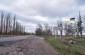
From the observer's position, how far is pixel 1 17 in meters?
125

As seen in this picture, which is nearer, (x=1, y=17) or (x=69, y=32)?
(x=69, y=32)

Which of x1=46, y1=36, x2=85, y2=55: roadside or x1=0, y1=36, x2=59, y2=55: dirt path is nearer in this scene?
x1=0, y1=36, x2=59, y2=55: dirt path

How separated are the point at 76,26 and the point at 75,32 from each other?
11.0 feet

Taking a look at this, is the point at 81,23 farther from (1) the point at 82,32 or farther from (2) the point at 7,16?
(2) the point at 7,16

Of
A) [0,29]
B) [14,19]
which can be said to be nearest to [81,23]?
[0,29]

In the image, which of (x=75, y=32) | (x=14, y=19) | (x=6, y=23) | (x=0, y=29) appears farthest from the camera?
(x=14, y=19)

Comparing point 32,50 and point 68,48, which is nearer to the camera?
point 32,50

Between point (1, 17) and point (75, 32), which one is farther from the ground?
point (1, 17)

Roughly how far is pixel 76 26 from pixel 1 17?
187 feet

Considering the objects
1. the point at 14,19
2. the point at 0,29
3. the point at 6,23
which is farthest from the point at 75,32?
the point at 14,19

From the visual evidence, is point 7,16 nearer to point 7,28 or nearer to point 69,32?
point 7,28

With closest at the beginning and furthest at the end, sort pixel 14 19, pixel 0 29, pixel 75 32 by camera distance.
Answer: pixel 75 32 < pixel 0 29 < pixel 14 19

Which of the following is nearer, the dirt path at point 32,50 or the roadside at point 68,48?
the dirt path at point 32,50

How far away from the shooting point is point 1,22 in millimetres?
124312
